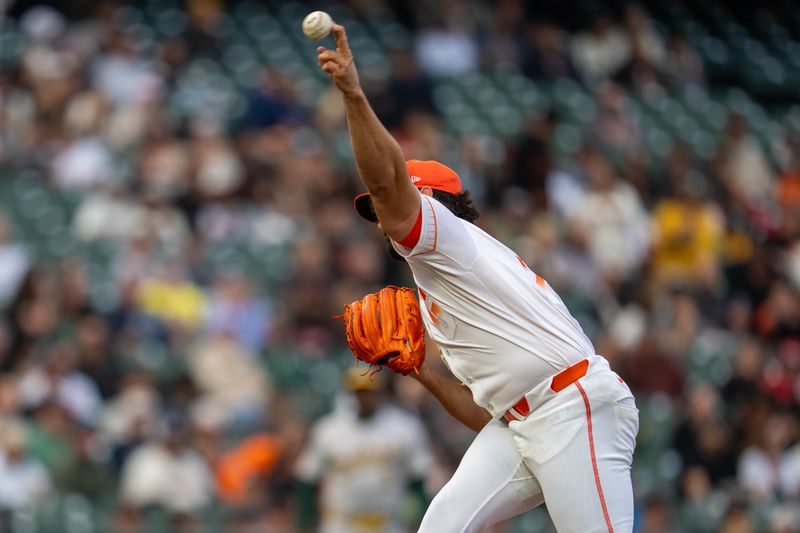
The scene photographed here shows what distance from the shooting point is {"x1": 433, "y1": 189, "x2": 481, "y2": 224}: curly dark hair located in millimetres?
4305

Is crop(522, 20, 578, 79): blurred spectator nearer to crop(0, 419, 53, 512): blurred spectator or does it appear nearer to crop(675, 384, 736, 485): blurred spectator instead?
crop(675, 384, 736, 485): blurred spectator

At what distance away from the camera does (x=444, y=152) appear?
11.4 meters

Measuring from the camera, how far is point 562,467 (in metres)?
4.11

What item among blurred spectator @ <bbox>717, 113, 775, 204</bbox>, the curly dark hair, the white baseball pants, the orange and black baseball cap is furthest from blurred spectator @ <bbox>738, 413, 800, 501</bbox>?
the orange and black baseball cap

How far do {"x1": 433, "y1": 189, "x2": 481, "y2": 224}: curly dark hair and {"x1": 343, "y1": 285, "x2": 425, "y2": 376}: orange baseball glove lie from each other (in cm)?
32

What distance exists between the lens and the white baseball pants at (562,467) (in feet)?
13.4

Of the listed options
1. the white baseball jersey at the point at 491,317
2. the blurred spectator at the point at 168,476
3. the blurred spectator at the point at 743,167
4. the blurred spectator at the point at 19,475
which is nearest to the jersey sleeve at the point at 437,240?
the white baseball jersey at the point at 491,317

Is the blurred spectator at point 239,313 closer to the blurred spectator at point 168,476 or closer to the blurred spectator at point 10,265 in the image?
the blurred spectator at point 168,476

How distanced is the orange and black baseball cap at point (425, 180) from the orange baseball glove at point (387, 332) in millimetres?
283

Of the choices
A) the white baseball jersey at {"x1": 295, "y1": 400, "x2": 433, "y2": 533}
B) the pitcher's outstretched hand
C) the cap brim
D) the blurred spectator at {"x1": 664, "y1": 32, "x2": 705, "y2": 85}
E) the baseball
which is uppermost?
the baseball

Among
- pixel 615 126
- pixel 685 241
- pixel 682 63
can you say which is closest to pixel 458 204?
pixel 685 241

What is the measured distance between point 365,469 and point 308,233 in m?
2.82

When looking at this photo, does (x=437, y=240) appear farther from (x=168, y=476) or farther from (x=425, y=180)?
(x=168, y=476)

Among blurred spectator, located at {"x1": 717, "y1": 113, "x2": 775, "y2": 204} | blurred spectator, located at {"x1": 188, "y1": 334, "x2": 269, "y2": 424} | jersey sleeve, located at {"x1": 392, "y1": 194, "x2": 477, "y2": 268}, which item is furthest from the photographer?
blurred spectator, located at {"x1": 717, "y1": 113, "x2": 775, "y2": 204}
